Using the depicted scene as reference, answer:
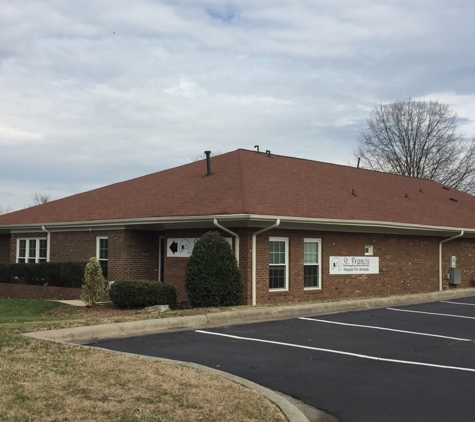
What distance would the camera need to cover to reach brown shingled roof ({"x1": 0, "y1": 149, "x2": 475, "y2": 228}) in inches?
709

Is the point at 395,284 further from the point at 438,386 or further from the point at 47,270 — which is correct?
the point at 438,386

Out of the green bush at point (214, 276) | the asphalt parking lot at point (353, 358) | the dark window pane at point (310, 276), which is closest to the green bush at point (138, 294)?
the green bush at point (214, 276)

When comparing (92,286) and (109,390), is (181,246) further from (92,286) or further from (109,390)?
(109,390)

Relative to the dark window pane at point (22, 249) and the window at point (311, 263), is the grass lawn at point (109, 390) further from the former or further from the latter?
the dark window pane at point (22, 249)

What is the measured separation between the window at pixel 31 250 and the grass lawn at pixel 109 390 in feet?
47.7

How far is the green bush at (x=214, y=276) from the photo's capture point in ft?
51.5

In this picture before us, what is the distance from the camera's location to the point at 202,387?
23.1 ft

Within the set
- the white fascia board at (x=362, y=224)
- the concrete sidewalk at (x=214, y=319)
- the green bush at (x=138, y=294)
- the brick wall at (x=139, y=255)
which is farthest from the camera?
the brick wall at (x=139, y=255)

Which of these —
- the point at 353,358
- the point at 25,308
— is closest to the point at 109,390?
the point at 353,358

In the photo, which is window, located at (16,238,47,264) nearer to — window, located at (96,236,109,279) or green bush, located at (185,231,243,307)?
window, located at (96,236,109,279)

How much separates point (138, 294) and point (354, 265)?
7.54m

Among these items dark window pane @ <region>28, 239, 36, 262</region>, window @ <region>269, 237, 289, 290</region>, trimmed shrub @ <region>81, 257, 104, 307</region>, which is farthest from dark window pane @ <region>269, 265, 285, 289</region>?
dark window pane @ <region>28, 239, 36, 262</region>

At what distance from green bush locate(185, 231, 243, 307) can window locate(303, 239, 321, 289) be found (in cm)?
328

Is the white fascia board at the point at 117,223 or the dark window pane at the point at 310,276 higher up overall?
the white fascia board at the point at 117,223
